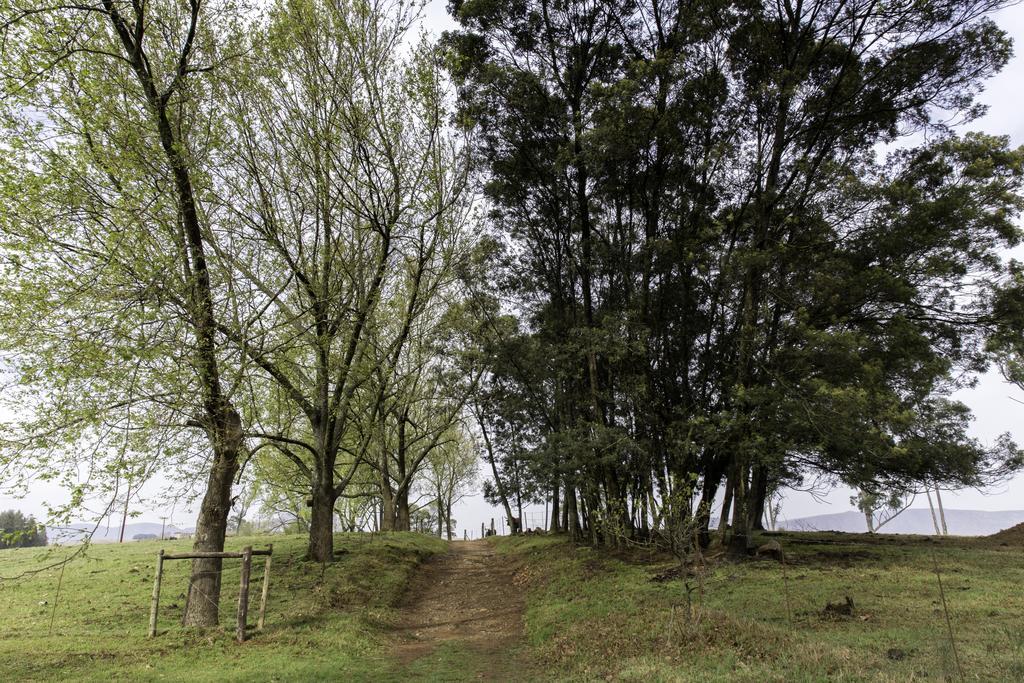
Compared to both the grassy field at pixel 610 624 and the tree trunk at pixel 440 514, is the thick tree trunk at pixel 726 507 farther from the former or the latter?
the tree trunk at pixel 440 514

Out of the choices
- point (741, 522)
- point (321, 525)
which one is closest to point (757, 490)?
point (741, 522)

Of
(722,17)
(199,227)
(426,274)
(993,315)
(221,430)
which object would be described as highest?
(722,17)

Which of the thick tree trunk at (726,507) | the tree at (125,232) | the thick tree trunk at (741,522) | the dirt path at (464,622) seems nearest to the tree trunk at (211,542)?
the tree at (125,232)

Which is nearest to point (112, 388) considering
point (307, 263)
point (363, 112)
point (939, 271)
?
point (307, 263)

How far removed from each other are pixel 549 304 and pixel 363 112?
10.2m

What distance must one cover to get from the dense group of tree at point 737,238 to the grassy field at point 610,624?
2101 mm

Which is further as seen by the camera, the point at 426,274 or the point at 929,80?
the point at 426,274

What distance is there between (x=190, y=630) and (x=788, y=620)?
11700 mm

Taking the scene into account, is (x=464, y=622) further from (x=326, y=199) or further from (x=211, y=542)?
(x=326, y=199)

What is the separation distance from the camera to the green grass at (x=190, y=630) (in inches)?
349

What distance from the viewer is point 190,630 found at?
11.2 m

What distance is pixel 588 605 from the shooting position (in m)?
12.9

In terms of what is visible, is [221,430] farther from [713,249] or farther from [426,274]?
[713,249]

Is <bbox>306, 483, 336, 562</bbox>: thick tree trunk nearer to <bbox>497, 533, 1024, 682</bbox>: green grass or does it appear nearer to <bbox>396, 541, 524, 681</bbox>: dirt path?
<bbox>396, 541, 524, 681</bbox>: dirt path
